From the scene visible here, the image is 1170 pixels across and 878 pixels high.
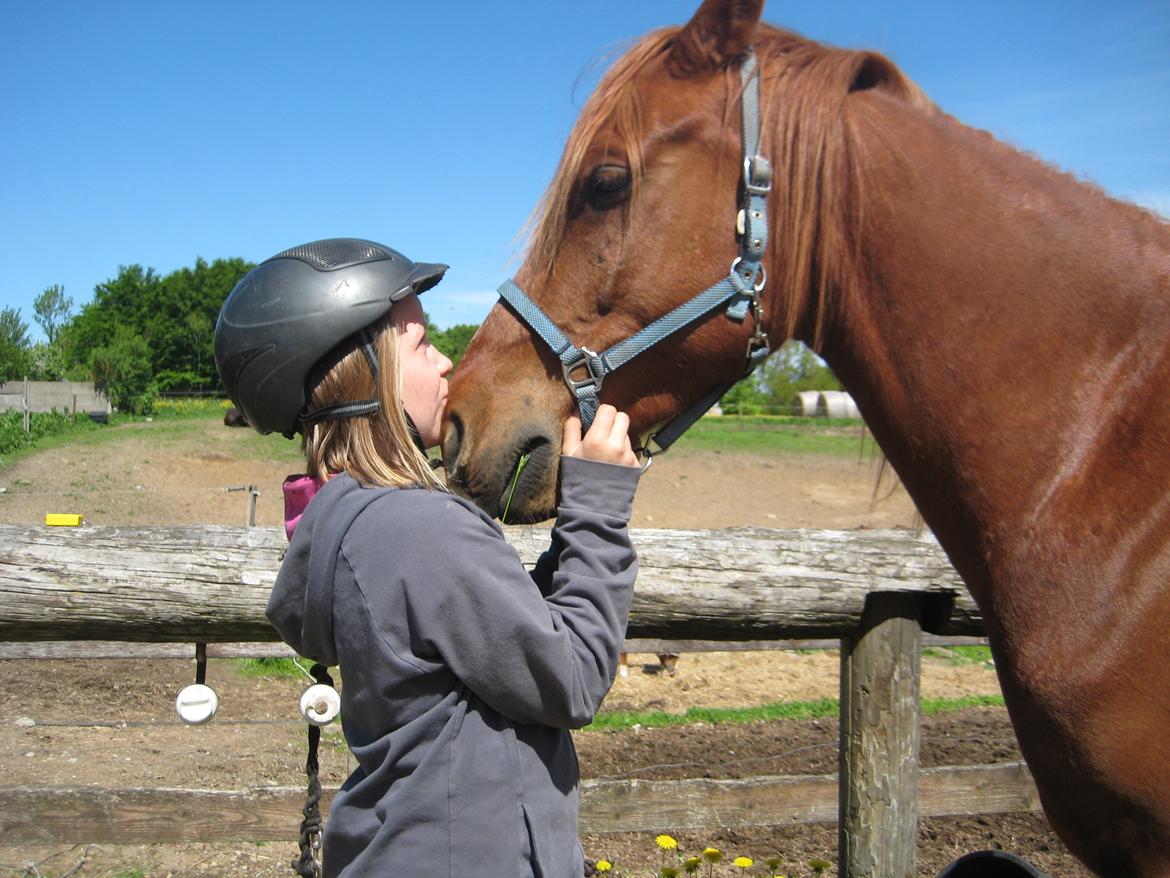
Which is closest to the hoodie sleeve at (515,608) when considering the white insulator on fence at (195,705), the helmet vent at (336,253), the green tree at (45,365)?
the helmet vent at (336,253)

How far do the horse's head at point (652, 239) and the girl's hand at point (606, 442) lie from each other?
0.10 m

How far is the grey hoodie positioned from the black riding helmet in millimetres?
255

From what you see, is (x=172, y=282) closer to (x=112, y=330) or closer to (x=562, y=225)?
(x=112, y=330)

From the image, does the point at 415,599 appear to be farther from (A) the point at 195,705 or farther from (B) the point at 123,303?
(B) the point at 123,303

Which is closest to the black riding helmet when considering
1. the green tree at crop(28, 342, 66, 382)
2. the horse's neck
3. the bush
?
the horse's neck

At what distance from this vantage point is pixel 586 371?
1.67 metres

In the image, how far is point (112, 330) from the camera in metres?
51.6

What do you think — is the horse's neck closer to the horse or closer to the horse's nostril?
the horse

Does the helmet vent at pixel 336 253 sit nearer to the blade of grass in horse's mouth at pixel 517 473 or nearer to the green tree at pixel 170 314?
the blade of grass in horse's mouth at pixel 517 473

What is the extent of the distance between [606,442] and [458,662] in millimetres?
464

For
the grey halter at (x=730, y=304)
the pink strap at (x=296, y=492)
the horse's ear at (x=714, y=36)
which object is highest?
the horse's ear at (x=714, y=36)

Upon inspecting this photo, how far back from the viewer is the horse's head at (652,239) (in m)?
1.64

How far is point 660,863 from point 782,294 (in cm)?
331

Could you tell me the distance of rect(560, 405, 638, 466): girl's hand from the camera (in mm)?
1521
